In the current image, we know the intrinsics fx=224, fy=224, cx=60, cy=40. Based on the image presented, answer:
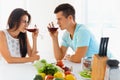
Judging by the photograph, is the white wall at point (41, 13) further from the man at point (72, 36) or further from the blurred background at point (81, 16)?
the man at point (72, 36)

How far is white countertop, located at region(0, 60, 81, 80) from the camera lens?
1575mm

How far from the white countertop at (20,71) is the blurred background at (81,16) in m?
1.68

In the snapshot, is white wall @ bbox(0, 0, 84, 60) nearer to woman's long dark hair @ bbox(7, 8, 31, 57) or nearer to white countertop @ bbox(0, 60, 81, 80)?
woman's long dark hair @ bbox(7, 8, 31, 57)

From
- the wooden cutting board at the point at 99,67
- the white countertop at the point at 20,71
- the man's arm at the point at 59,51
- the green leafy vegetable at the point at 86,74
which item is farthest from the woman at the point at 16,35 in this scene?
the wooden cutting board at the point at 99,67

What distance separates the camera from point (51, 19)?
3.79 m

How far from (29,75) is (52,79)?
32 cm

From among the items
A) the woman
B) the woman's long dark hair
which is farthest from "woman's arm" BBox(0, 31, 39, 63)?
the woman's long dark hair

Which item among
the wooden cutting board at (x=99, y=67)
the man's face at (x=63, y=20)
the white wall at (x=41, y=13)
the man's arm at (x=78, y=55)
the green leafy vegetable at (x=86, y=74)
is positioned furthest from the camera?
the white wall at (x=41, y=13)

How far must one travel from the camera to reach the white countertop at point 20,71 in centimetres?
158

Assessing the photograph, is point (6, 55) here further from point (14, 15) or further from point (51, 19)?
point (51, 19)

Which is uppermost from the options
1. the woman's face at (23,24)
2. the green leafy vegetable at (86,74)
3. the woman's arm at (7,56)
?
the woman's face at (23,24)

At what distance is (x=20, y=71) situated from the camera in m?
1.74

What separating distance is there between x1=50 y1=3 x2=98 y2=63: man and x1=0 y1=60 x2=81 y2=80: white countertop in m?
0.22

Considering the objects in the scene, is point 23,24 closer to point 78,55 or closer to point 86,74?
point 78,55
